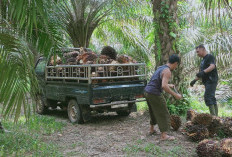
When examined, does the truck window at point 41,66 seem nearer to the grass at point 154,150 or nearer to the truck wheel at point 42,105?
the truck wheel at point 42,105

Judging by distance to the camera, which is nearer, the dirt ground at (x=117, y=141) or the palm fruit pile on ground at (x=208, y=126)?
the dirt ground at (x=117, y=141)

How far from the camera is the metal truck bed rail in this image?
22.7ft

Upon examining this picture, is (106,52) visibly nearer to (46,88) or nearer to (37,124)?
(46,88)

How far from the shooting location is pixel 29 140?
5598 mm

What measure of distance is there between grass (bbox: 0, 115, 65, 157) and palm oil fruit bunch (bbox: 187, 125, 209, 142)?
2675 millimetres

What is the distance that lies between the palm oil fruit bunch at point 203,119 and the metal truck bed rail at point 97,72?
242 centimetres

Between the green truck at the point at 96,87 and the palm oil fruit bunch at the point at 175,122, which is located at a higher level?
the green truck at the point at 96,87

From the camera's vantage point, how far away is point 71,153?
4.83 m

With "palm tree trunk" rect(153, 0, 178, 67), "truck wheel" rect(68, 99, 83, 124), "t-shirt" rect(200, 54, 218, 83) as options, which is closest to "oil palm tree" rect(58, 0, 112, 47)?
"palm tree trunk" rect(153, 0, 178, 67)

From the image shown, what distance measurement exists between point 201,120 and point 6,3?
4.33 meters

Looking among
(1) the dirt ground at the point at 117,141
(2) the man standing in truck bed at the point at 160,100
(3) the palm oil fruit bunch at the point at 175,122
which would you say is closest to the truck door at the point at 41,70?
(1) the dirt ground at the point at 117,141

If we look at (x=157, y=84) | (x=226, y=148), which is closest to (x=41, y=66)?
(x=157, y=84)

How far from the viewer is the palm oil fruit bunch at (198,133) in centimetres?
544

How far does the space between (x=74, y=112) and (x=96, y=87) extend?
1.21m
